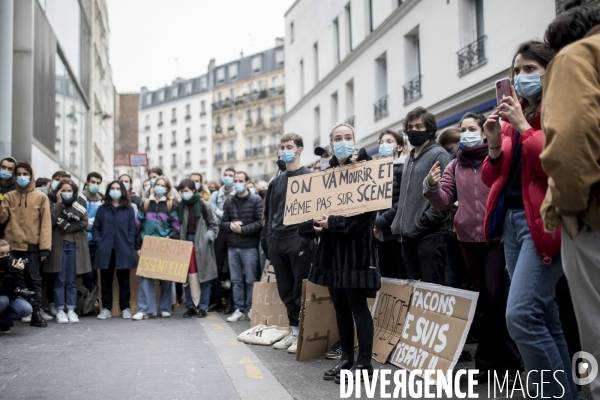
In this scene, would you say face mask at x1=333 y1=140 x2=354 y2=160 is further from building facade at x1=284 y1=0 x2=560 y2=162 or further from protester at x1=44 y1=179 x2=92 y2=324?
building facade at x1=284 y1=0 x2=560 y2=162

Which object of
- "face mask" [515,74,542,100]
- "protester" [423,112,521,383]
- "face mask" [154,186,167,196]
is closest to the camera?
"face mask" [515,74,542,100]

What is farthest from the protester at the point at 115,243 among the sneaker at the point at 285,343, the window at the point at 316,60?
the window at the point at 316,60

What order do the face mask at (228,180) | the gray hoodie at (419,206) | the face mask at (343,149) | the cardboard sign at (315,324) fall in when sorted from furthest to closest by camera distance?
1. the face mask at (228,180)
2. the cardboard sign at (315,324)
3. the gray hoodie at (419,206)
4. the face mask at (343,149)

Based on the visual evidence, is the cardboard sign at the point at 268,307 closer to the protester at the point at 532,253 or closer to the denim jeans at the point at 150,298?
the denim jeans at the point at 150,298

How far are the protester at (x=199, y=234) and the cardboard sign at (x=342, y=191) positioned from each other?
4214 millimetres

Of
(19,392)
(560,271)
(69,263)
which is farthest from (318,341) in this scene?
(69,263)

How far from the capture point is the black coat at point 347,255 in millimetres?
5152

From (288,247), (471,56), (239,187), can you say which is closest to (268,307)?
(288,247)

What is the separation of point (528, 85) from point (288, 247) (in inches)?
149

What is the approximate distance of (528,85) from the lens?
358cm

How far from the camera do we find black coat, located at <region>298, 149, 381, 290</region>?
515 cm

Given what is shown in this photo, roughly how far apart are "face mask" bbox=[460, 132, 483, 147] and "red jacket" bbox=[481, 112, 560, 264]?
1.06 metres

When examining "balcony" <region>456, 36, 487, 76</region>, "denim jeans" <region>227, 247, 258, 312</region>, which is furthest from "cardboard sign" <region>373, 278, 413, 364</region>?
"balcony" <region>456, 36, 487, 76</region>

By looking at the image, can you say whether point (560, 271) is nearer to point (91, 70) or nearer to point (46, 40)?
point (46, 40)
